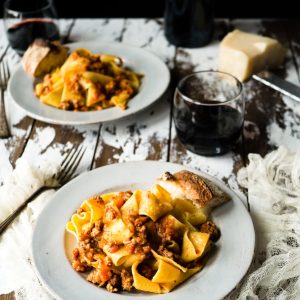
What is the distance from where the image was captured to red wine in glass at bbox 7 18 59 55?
2.10 meters

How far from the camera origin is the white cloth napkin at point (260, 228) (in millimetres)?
1217

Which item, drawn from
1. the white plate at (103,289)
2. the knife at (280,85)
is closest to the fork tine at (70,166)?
the white plate at (103,289)

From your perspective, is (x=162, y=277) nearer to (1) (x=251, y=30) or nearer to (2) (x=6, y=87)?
(2) (x=6, y=87)

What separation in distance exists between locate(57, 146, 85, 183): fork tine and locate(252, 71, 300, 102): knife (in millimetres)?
638

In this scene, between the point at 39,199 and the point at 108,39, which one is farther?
the point at 108,39

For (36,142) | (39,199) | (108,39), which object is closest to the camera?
(39,199)

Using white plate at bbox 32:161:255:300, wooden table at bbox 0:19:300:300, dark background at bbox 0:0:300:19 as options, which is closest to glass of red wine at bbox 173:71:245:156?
wooden table at bbox 0:19:300:300

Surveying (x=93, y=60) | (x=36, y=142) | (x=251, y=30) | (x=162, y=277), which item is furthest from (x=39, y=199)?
(x=251, y=30)

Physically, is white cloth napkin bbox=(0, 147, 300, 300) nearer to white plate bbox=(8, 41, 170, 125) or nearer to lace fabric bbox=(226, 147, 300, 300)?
lace fabric bbox=(226, 147, 300, 300)

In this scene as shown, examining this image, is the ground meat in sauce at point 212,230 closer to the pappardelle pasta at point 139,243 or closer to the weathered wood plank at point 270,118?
the pappardelle pasta at point 139,243

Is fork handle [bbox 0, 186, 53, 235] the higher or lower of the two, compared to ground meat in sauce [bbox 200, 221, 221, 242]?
lower

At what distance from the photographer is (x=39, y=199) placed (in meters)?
1.45

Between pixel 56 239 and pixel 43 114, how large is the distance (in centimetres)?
58

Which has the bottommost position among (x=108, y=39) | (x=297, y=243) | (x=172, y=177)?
(x=108, y=39)
